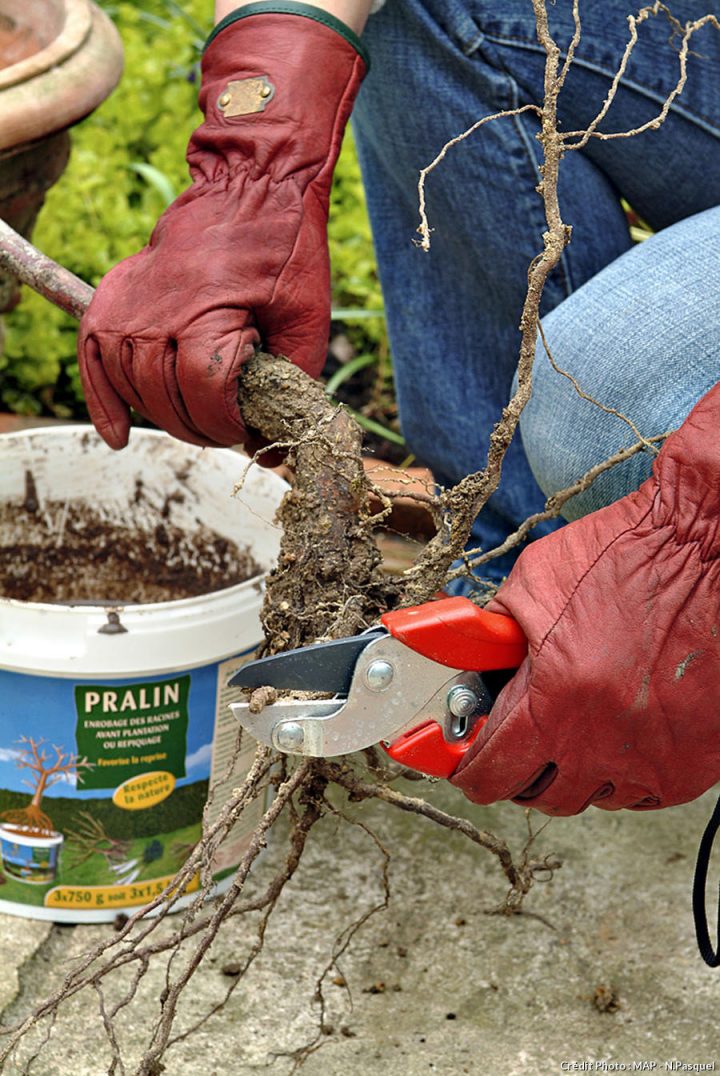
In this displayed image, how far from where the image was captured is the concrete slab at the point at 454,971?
1436 millimetres

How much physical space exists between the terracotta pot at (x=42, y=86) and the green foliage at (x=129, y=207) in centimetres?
51

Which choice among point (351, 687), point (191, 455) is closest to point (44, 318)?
point (191, 455)

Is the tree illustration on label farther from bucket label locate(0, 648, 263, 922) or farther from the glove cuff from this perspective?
the glove cuff

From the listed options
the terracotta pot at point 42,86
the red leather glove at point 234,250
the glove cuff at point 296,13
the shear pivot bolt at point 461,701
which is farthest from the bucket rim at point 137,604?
the glove cuff at point 296,13

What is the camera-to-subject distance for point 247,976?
1.55 m

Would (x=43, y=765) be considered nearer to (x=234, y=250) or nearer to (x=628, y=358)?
(x=234, y=250)

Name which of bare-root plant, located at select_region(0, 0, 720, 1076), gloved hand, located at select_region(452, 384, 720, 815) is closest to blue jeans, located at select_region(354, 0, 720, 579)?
bare-root plant, located at select_region(0, 0, 720, 1076)

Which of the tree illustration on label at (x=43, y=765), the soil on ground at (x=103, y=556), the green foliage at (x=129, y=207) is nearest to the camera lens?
the tree illustration on label at (x=43, y=765)

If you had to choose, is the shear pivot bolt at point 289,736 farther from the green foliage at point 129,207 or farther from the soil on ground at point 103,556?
the green foliage at point 129,207

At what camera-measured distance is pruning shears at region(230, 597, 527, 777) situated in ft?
3.64

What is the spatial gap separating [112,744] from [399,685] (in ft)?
1.84

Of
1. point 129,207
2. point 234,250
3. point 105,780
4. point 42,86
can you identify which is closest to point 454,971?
point 105,780

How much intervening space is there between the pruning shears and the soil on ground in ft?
2.51

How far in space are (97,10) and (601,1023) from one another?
5.91 feet
